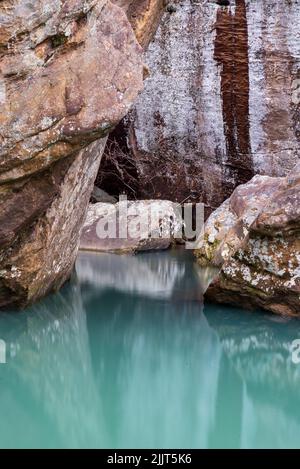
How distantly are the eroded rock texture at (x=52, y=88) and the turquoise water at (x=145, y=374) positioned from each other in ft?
3.16

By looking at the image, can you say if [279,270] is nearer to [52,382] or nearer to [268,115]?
[52,382]

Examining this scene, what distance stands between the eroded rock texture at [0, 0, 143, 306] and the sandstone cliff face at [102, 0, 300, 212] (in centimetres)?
474

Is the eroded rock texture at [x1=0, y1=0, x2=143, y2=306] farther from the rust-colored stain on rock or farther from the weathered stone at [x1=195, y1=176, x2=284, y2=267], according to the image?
the rust-colored stain on rock

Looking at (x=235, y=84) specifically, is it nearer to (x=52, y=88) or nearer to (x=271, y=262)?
(x=271, y=262)

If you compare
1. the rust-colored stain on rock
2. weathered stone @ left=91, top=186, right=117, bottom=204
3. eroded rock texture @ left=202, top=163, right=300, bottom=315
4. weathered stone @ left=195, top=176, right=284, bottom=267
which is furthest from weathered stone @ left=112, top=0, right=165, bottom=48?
weathered stone @ left=91, top=186, right=117, bottom=204

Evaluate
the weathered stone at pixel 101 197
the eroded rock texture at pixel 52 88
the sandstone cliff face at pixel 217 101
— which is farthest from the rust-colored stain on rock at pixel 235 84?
the eroded rock texture at pixel 52 88

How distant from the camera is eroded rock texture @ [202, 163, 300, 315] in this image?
5.12 meters

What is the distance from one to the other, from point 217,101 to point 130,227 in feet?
7.33

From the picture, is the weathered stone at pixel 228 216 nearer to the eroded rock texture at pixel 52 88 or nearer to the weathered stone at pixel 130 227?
the weathered stone at pixel 130 227

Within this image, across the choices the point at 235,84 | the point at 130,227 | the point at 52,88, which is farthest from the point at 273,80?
the point at 52,88

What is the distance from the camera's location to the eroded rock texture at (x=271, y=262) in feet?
16.8

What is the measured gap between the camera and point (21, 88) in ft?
13.3

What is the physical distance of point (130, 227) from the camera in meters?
9.03
